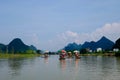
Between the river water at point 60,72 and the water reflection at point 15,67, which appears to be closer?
the river water at point 60,72

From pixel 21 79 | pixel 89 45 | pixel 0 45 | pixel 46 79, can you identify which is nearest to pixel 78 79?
pixel 46 79

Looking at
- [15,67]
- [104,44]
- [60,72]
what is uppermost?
[104,44]

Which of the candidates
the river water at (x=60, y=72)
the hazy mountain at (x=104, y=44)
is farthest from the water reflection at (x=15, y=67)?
the hazy mountain at (x=104, y=44)

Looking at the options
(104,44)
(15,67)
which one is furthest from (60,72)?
(104,44)

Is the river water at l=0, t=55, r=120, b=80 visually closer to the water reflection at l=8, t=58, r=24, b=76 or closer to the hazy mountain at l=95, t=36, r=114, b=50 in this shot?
the water reflection at l=8, t=58, r=24, b=76

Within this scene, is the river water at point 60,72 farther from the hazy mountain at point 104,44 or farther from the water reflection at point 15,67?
the hazy mountain at point 104,44

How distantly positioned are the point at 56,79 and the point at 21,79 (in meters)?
2.31

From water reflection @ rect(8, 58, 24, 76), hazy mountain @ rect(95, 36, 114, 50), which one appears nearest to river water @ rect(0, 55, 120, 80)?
water reflection @ rect(8, 58, 24, 76)

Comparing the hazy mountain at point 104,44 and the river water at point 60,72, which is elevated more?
the hazy mountain at point 104,44

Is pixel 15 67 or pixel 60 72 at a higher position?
pixel 15 67

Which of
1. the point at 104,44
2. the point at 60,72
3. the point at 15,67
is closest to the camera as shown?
the point at 60,72

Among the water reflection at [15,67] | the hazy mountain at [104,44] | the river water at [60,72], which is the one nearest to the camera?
the river water at [60,72]

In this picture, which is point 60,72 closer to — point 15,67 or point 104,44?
point 15,67

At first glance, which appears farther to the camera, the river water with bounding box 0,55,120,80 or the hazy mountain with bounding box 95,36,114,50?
the hazy mountain with bounding box 95,36,114,50
